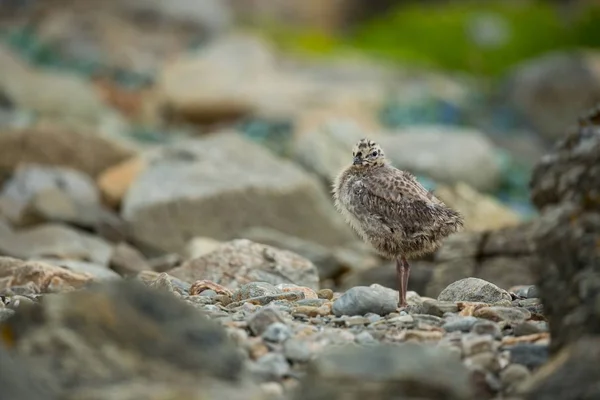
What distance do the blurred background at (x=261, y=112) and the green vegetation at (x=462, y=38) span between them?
0.07 metres

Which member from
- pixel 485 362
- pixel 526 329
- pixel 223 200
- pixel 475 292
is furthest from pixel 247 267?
pixel 223 200

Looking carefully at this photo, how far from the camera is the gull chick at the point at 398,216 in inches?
344

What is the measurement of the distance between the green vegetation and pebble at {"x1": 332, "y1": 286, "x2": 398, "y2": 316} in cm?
2430

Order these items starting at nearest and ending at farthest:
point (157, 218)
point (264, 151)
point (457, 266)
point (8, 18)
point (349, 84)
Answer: point (457, 266) → point (157, 218) → point (264, 151) → point (349, 84) → point (8, 18)

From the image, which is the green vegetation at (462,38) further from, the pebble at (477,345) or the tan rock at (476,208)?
the pebble at (477,345)

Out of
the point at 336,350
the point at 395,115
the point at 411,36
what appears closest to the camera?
the point at 336,350

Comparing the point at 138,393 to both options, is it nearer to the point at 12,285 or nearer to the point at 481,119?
the point at 12,285

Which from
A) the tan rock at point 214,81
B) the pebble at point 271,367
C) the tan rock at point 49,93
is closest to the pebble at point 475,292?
the pebble at point 271,367

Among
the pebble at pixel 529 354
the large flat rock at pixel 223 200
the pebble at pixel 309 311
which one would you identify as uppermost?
the large flat rock at pixel 223 200

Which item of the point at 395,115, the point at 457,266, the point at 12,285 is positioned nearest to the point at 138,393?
the point at 12,285

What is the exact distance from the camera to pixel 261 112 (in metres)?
23.2

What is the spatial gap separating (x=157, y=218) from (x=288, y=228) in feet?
5.86

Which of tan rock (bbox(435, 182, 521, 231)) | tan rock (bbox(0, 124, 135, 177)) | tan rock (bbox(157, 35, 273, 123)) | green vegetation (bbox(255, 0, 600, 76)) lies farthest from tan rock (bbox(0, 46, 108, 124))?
green vegetation (bbox(255, 0, 600, 76))

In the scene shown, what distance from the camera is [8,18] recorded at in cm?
2862
